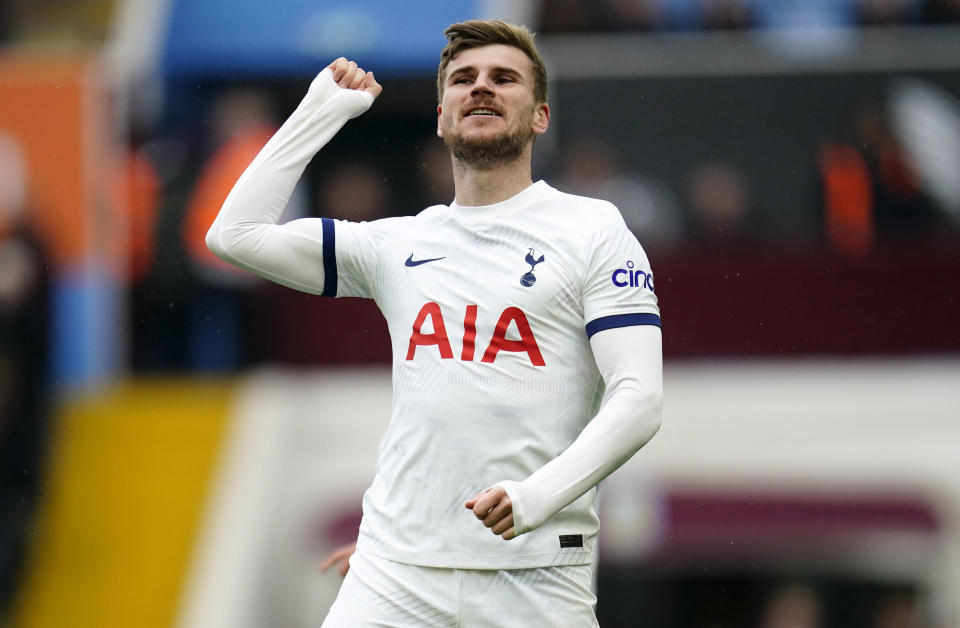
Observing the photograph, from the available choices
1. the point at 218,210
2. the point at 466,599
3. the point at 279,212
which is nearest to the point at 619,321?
the point at 466,599

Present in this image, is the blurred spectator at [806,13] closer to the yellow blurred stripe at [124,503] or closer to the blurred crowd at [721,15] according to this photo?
the blurred crowd at [721,15]

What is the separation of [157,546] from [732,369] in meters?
3.87

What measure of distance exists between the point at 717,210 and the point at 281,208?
647 centimetres

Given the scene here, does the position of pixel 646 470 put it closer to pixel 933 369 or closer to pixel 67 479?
pixel 933 369

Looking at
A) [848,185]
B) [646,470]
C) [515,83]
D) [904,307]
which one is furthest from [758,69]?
[515,83]

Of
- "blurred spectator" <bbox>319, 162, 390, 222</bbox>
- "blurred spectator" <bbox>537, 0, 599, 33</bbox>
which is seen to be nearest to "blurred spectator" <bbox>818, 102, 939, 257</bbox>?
"blurred spectator" <bbox>537, 0, 599, 33</bbox>

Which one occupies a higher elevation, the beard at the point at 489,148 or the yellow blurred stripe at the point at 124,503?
the beard at the point at 489,148

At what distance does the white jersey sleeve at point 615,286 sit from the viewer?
4.85 meters

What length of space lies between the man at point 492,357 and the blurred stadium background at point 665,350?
5.57 metres

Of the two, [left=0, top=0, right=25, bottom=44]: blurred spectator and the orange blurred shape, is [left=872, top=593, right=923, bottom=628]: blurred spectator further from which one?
[left=0, top=0, right=25, bottom=44]: blurred spectator

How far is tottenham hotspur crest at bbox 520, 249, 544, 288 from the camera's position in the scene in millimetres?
4938

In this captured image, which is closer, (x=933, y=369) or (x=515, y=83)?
(x=515, y=83)

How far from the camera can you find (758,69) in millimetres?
12148

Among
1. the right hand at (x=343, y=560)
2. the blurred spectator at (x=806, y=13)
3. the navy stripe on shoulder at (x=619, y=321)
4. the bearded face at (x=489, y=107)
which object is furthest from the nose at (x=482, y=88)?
the blurred spectator at (x=806, y=13)
